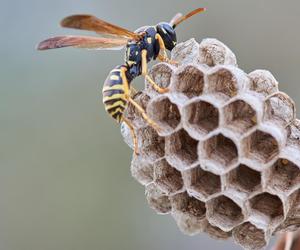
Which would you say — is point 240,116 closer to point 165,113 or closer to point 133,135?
point 165,113

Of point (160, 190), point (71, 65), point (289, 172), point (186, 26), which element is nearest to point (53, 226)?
point (71, 65)

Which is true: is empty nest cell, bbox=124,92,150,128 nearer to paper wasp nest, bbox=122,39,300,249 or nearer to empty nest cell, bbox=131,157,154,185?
paper wasp nest, bbox=122,39,300,249

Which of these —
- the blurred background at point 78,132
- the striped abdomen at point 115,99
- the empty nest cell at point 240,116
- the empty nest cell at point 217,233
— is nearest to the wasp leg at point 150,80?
the striped abdomen at point 115,99

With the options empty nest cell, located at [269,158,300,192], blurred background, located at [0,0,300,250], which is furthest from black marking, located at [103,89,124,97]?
blurred background, located at [0,0,300,250]

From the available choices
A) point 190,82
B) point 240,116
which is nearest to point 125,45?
point 190,82

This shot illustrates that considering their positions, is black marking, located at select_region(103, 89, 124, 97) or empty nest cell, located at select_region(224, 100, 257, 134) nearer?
empty nest cell, located at select_region(224, 100, 257, 134)

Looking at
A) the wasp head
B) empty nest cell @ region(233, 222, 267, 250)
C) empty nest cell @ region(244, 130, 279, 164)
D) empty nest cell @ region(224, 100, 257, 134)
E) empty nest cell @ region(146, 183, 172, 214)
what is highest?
the wasp head

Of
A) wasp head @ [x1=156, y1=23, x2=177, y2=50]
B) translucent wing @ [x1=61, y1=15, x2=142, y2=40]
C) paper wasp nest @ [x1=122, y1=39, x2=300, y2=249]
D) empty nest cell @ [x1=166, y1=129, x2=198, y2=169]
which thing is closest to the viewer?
translucent wing @ [x1=61, y1=15, x2=142, y2=40]
